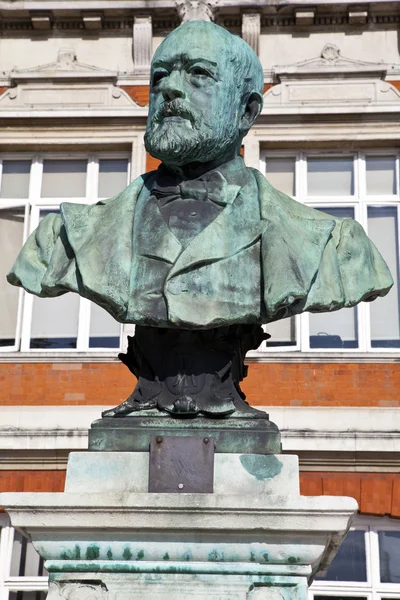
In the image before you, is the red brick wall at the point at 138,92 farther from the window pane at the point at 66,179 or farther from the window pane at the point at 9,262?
the window pane at the point at 9,262

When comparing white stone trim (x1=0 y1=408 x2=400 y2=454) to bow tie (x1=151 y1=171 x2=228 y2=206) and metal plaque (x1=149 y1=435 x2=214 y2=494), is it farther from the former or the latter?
metal plaque (x1=149 y1=435 x2=214 y2=494)

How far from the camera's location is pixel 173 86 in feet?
13.8

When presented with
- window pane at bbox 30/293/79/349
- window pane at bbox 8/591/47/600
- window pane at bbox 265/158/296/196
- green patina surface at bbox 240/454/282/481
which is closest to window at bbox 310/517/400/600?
window pane at bbox 8/591/47/600

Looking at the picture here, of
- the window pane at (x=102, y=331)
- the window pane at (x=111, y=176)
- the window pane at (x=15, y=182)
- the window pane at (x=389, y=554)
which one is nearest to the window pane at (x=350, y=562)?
the window pane at (x=389, y=554)

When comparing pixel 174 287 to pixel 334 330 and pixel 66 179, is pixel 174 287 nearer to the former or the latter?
pixel 334 330

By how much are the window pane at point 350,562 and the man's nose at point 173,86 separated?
7.15 metres

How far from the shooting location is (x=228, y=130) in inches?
170

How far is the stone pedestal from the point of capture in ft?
11.8

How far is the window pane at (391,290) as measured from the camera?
437 inches

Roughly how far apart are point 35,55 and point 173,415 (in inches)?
339

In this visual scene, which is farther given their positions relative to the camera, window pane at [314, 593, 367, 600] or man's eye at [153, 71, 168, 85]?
window pane at [314, 593, 367, 600]

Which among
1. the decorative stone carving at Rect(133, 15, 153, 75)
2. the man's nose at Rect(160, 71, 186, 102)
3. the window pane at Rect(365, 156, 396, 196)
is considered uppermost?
the decorative stone carving at Rect(133, 15, 153, 75)

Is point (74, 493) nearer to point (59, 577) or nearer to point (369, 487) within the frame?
point (59, 577)

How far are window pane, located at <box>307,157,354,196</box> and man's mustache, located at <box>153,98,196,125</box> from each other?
24.9ft
